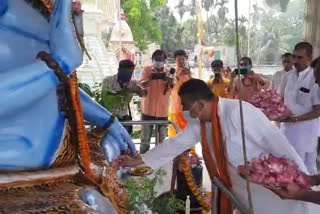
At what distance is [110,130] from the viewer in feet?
5.84

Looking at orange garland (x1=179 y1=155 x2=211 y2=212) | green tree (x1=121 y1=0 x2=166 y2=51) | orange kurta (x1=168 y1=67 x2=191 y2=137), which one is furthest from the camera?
green tree (x1=121 y1=0 x2=166 y2=51)

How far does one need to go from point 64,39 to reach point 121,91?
3014 millimetres

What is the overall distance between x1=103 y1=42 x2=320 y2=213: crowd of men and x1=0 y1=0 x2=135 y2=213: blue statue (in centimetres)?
52

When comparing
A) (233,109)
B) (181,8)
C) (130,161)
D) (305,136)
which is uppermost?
(181,8)

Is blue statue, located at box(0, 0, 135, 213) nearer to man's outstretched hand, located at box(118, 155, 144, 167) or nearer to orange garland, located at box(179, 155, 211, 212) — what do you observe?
man's outstretched hand, located at box(118, 155, 144, 167)

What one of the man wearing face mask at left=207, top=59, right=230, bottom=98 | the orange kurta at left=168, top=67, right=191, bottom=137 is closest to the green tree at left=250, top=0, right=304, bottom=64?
the man wearing face mask at left=207, top=59, right=230, bottom=98

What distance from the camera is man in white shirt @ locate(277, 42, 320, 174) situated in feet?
13.2

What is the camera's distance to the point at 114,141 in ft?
5.94

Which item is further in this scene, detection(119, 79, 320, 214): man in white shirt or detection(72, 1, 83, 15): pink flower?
detection(119, 79, 320, 214): man in white shirt

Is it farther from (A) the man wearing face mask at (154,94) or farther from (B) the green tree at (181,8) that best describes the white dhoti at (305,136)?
(B) the green tree at (181,8)

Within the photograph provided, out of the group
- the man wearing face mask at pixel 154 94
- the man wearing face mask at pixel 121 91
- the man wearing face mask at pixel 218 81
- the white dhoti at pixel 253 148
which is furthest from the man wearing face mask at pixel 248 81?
the white dhoti at pixel 253 148

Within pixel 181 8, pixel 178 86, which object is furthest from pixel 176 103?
pixel 181 8

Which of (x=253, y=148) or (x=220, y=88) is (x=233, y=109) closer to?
(x=253, y=148)

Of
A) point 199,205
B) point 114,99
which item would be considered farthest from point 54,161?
point 114,99
